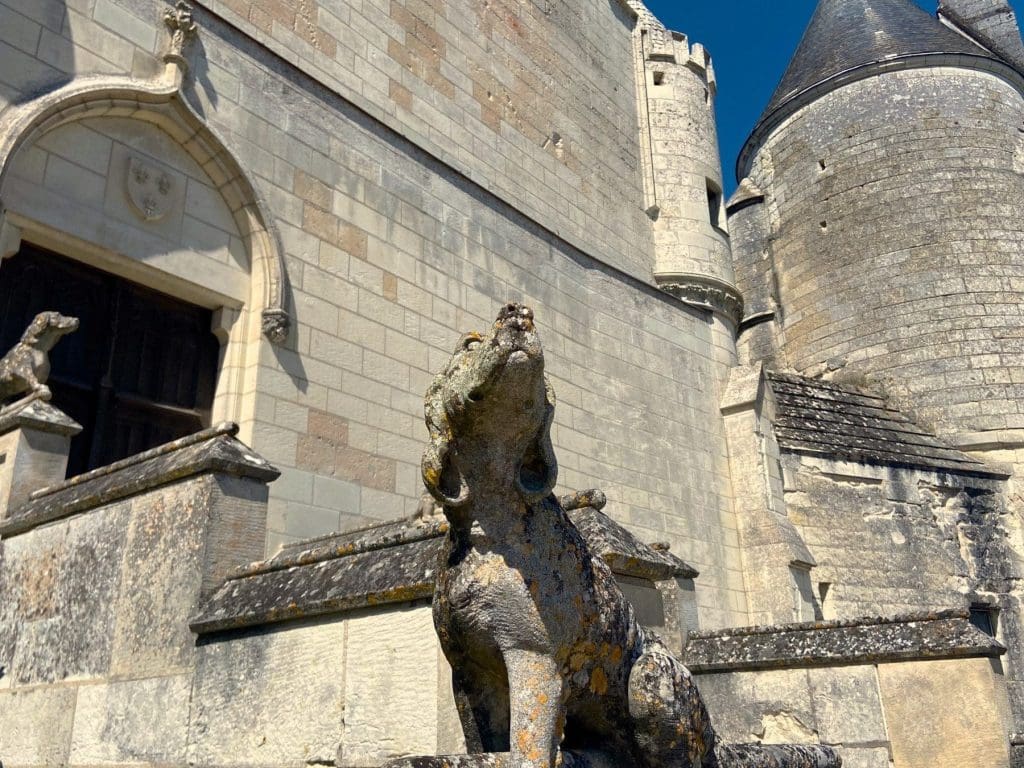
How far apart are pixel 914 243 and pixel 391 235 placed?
35.5ft

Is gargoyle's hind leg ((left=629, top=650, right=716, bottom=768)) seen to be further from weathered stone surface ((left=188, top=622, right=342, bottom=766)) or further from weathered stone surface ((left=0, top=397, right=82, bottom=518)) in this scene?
weathered stone surface ((left=0, top=397, right=82, bottom=518))

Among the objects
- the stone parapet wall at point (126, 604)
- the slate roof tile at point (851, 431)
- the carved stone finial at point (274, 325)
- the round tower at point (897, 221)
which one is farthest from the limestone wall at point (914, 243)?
the stone parapet wall at point (126, 604)

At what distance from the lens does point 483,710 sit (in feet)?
6.56

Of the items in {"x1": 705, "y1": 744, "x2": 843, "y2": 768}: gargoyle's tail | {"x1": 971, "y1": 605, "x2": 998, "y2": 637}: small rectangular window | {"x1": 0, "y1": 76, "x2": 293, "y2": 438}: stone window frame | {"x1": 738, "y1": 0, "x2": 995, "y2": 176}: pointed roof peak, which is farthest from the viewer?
{"x1": 738, "y1": 0, "x2": 995, "y2": 176}: pointed roof peak

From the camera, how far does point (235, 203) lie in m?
6.44

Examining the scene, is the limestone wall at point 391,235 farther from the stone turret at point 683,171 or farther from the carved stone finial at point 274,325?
the stone turret at point 683,171

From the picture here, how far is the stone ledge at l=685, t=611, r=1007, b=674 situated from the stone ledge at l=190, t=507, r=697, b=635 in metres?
1.40

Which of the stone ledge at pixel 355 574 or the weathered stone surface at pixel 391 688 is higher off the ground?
the stone ledge at pixel 355 574

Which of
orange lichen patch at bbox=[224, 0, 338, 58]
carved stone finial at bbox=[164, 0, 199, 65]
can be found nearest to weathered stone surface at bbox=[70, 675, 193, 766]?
carved stone finial at bbox=[164, 0, 199, 65]

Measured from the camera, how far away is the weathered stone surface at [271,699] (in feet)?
9.36

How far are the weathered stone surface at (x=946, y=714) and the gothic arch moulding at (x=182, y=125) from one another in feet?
14.7

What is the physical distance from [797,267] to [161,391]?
13.2 meters

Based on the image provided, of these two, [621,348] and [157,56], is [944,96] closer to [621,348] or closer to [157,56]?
[621,348]

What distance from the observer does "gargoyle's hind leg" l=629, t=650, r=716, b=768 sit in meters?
1.98
